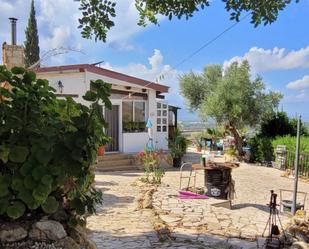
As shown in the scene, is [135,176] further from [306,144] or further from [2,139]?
[2,139]

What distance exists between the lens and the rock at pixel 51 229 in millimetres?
2412

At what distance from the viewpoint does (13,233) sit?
7.77 feet

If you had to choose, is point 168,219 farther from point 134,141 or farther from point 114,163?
point 134,141

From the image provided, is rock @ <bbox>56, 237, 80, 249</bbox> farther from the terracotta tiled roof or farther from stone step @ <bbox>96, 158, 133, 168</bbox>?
the terracotta tiled roof

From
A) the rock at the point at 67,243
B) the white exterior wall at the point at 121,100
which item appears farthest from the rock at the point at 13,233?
the white exterior wall at the point at 121,100

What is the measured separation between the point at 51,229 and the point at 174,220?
4.98m

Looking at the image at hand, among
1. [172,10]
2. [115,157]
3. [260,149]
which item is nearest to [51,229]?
[172,10]

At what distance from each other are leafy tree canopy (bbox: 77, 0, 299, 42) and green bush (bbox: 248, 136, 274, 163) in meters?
15.5

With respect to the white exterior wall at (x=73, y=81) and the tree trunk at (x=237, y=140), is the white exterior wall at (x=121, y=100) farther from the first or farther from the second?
the tree trunk at (x=237, y=140)

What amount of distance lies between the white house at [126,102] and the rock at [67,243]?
13310mm

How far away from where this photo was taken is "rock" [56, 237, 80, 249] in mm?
2426

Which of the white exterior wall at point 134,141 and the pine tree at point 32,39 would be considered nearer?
the white exterior wall at point 134,141

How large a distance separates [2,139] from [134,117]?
1589 centimetres

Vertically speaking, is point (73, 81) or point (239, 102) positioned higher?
point (73, 81)
